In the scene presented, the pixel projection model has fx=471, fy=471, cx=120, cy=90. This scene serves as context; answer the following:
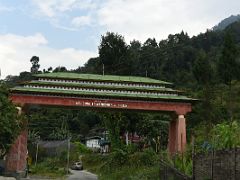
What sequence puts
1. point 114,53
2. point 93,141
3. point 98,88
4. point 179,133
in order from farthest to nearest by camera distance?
point 93,141 → point 114,53 → point 179,133 → point 98,88

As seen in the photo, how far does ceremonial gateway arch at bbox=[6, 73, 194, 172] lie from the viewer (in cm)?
3241

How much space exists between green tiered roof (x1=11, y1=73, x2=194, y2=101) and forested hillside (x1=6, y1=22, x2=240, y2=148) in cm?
324

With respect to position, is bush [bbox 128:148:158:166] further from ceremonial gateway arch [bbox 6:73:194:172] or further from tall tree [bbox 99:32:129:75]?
tall tree [bbox 99:32:129:75]

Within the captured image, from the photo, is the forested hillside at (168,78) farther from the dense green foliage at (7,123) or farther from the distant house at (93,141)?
the dense green foliage at (7,123)

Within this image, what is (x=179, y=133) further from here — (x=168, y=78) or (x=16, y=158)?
(x=168, y=78)

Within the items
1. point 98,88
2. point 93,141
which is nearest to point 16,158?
point 98,88

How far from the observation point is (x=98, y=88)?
108 ft

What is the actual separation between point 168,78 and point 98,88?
44.2 metres

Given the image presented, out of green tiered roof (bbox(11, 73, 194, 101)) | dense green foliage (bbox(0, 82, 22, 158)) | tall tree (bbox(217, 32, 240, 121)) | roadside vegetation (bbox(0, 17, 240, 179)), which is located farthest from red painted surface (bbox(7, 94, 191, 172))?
tall tree (bbox(217, 32, 240, 121))

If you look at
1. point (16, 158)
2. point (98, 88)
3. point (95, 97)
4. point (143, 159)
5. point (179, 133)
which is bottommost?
point (16, 158)

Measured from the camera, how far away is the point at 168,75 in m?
78.9

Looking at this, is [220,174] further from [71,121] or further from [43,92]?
[71,121]

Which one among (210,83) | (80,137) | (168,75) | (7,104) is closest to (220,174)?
(7,104)

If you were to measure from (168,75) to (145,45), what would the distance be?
23.3 m
